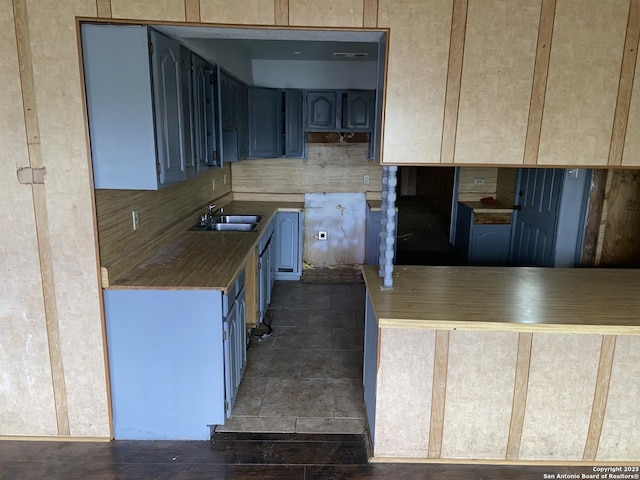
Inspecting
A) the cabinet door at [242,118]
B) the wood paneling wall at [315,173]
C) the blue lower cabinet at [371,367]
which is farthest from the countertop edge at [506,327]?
the wood paneling wall at [315,173]

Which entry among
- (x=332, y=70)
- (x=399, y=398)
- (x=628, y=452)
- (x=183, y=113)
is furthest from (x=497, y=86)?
(x=332, y=70)

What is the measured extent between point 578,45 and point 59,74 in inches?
92.3

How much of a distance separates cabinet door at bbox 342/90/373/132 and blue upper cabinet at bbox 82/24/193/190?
2.99 meters

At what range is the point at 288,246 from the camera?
5191mm

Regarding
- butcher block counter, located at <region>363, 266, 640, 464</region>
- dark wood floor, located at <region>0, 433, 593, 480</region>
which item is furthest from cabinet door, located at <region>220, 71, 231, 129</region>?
dark wood floor, located at <region>0, 433, 593, 480</region>

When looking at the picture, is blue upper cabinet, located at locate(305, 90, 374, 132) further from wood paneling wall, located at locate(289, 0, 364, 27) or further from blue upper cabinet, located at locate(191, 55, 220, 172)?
wood paneling wall, located at locate(289, 0, 364, 27)

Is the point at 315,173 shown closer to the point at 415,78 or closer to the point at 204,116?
the point at 204,116

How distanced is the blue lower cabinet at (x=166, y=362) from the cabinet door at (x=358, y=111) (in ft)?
10.9

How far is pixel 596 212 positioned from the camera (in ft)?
11.9

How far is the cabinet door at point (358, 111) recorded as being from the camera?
5066mm

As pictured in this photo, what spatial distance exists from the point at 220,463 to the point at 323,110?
3852mm

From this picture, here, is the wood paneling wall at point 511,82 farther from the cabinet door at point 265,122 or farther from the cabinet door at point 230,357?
the cabinet door at point 265,122

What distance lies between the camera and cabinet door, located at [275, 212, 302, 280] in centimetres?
511

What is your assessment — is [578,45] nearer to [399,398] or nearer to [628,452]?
[399,398]
